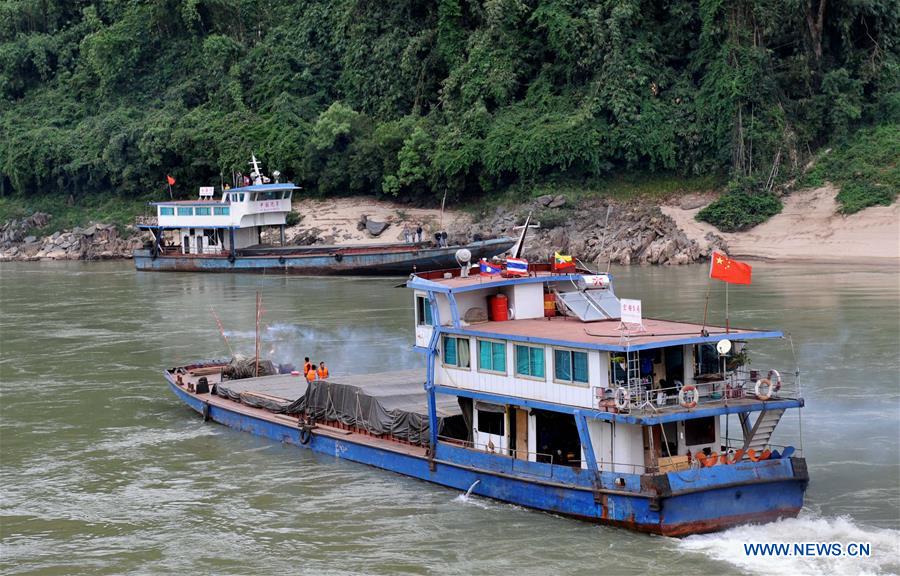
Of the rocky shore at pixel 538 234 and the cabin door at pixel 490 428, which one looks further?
the rocky shore at pixel 538 234

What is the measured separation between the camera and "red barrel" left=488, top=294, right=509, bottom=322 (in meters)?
21.0

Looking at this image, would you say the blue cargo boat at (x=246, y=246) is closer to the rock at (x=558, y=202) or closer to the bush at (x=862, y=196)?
the rock at (x=558, y=202)

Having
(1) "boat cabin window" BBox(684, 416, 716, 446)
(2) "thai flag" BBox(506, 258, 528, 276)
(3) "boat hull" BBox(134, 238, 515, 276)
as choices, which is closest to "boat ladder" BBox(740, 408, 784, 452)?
(1) "boat cabin window" BBox(684, 416, 716, 446)

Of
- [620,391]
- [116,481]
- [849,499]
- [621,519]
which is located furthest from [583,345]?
[116,481]

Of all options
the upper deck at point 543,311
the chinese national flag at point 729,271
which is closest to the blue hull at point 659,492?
the upper deck at point 543,311

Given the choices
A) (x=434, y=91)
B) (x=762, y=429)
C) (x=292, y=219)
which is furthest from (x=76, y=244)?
(x=762, y=429)

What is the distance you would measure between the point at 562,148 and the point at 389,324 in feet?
68.1

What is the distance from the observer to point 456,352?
2056cm

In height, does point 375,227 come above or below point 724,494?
above

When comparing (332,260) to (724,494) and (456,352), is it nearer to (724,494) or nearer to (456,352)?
(456,352)

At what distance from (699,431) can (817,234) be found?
102 ft

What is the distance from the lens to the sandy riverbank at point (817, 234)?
46.2 meters

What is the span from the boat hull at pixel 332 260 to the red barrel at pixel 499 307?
86.8 feet

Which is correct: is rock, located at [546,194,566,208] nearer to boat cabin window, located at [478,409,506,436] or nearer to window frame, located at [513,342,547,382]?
boat cabin window, located at [478,409,506,436]
